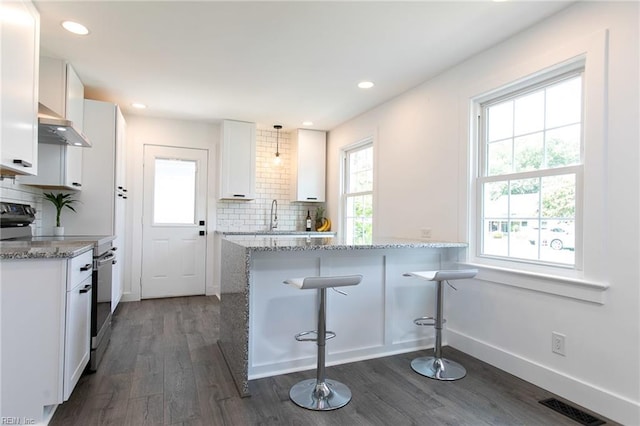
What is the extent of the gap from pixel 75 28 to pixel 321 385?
10.1ft

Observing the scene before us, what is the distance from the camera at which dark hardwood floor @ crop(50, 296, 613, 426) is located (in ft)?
6.63

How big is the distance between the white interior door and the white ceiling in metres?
1.08

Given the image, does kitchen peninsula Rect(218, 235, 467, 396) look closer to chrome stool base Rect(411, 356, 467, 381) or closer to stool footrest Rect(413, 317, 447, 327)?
stool footrest Rect(413, 317, 447, 327)

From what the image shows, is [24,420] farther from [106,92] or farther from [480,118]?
[480,118]

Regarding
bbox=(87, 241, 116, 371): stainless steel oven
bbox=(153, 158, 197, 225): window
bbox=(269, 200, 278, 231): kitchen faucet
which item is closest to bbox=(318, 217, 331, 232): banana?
bbox=(269, 200, 278, 231): kitchen faucet

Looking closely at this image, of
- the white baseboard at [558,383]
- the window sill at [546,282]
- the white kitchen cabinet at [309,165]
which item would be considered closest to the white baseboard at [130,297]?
the white kitchen cabinet at [309,165]

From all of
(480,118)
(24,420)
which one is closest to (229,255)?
(24,420)

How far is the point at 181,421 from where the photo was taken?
6.50 feet

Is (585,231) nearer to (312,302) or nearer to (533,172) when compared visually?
(533,172)

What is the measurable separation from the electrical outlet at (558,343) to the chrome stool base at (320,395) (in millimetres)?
1399

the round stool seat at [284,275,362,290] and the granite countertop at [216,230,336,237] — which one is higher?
the granite countertop at [216,230,336,237]

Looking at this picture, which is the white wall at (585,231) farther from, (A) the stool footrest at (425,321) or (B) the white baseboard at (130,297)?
(B) the white baseboard at (130,297)

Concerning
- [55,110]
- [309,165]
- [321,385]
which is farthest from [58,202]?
[309,165]

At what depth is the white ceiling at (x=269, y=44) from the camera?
2.37 meters
